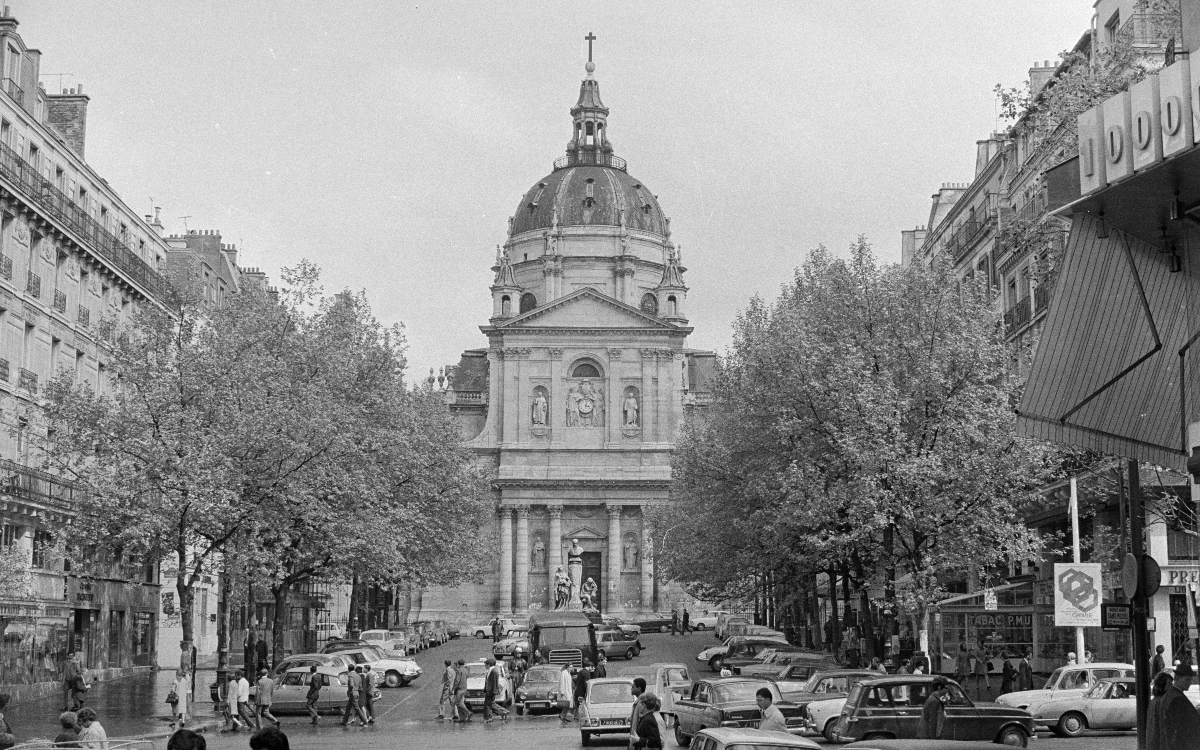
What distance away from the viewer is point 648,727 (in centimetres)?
2052

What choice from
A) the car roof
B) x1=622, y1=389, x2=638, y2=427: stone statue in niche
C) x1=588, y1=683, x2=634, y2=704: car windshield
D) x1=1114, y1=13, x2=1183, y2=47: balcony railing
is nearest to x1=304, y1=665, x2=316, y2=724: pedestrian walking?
x1=588, y1=683, x2=634, y2=704: car windshield

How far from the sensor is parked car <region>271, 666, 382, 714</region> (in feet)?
128

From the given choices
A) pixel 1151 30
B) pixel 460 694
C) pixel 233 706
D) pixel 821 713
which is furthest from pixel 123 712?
pixel 1151 30

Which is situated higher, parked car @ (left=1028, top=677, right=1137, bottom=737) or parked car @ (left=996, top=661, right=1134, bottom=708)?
parked car @ (left=996, top=661, right=1134, bottom=708)

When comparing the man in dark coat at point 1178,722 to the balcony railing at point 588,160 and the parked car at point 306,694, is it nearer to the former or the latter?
the parked car at point 306,694

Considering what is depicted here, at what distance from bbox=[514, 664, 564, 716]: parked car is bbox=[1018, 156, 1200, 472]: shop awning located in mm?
25706

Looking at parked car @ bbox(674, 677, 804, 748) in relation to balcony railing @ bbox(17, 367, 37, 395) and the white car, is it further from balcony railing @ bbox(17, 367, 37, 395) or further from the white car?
balcony railing @ bbox(17, 367, 37, 395)

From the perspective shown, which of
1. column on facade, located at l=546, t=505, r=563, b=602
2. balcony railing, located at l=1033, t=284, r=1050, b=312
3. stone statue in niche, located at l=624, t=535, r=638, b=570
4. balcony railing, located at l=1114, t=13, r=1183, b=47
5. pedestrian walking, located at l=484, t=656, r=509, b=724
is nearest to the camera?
balcony railing, located at l=1114, t=13, r=1183, b=47

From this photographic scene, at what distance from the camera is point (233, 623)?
7069 centimetres

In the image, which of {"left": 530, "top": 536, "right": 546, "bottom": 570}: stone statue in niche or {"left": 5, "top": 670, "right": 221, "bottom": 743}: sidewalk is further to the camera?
{"left": 530, "top": 536, "right": 546, "bottom": 570}: stone statue in niche

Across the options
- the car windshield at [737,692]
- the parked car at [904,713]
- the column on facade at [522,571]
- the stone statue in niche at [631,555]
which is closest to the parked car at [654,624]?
the stone statue in niche at [631,555]

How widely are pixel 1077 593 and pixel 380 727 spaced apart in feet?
50.1

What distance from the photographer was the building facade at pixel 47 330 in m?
41.9

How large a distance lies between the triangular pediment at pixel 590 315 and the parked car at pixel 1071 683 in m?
80.1
